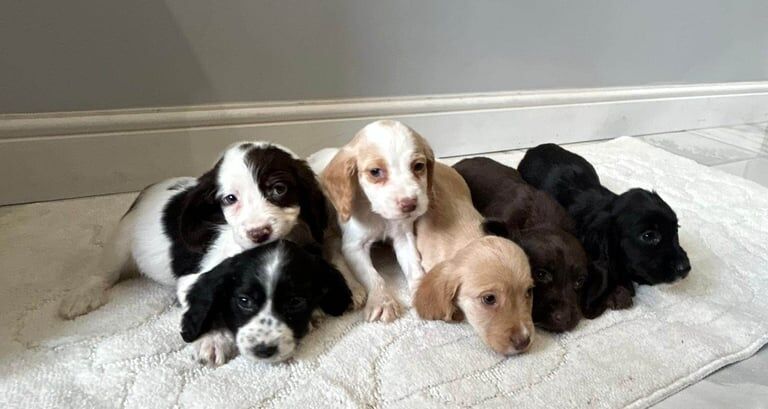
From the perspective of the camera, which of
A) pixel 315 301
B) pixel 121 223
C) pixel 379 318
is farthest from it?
pixel 121 223

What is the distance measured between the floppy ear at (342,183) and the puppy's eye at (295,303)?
30 cm

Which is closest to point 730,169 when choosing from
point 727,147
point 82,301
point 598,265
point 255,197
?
point 727,147

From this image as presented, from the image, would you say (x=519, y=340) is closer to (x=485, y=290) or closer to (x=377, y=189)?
(x=485, y=290)

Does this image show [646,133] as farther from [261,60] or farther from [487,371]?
[487,371]

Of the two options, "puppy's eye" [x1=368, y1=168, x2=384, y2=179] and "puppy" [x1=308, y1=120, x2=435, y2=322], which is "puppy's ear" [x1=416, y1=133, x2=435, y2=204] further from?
"puppy's eye" [x1=368, y1=168, x2=384, y2=179]

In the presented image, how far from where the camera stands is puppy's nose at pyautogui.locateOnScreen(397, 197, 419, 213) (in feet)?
4.68

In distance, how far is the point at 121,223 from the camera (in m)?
1.57

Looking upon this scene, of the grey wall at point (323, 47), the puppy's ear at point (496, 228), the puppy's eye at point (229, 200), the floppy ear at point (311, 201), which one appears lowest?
the puppy's ear at point (496, 228)

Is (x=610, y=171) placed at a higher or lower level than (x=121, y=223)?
lower

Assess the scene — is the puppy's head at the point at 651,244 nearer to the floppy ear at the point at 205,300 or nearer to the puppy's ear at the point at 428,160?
the puppy's ear at the point at 428,160

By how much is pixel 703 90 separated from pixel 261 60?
272 centimetres

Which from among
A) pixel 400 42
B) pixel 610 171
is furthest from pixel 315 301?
pixel 610 171

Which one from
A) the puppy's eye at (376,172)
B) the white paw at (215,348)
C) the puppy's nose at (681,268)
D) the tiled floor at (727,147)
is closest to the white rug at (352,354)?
the white paw at (215,348)

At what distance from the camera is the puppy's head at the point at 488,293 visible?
1.33 m
